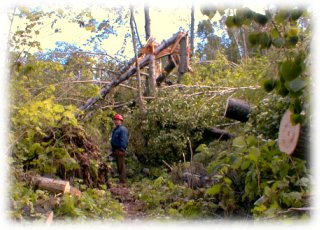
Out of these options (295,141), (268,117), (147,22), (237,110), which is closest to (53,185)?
(268,117)

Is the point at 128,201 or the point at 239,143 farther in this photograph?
the point at 128,201

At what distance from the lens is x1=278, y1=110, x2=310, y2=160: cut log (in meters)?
6.20

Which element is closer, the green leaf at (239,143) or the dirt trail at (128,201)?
the green leaf at (239,143)

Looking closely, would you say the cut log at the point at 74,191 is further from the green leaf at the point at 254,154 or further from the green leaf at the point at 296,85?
the green leaf at the point at 296,85

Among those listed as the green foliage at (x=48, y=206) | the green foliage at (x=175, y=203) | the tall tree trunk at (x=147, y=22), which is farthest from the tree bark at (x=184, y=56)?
the green foliage at (x=48, y=206)

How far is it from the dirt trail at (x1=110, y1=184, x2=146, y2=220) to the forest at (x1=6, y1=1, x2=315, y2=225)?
4 cm

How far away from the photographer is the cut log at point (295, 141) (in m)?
6.20

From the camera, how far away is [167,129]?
557 inches

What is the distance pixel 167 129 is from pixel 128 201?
4527mm

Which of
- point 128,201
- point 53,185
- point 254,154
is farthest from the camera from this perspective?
point 128,201

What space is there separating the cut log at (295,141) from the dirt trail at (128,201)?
278cm

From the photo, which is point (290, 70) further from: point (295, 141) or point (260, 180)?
point (260, 180)

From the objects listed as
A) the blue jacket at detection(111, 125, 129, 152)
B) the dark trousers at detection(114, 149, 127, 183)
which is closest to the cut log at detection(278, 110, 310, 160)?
the blue jacket at detection(111, 125, 129, 152)

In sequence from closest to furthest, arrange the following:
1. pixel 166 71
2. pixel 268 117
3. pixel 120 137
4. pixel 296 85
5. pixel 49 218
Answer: pixel 296 85 < pixel 49 218 < pixel 268 117 < pixel 120 137 < pixel 166 71
